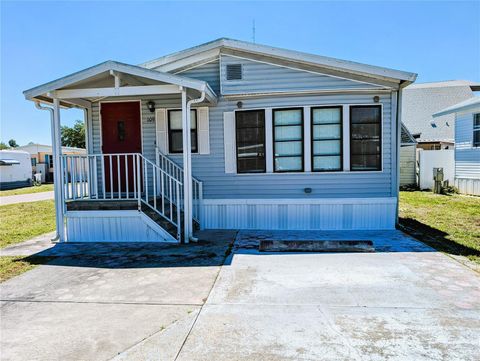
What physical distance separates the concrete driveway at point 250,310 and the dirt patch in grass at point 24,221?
2.95m

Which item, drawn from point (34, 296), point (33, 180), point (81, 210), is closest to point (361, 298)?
point (34, 296)

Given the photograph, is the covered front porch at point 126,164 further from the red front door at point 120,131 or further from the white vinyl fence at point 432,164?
the white vinyl fence at point 432,164

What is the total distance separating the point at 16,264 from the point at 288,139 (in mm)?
5409

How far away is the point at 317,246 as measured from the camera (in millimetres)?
5621

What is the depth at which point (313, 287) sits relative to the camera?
152 inches

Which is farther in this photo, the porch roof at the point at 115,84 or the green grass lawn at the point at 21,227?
the porch roof at the point at 115,84

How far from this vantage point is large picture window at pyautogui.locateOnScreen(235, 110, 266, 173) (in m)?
7.13

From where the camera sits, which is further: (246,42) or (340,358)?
(246,42)

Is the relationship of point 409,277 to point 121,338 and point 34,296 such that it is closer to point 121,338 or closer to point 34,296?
point 121,338

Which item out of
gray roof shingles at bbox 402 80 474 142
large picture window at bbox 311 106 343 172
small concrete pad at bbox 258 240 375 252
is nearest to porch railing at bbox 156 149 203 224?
small concrete pad at bbox 258 240 375 252

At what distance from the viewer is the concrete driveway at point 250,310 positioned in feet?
8.41

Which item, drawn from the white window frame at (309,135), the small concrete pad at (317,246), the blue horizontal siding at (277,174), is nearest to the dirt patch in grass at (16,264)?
the blue horizontal siding at (277,174)

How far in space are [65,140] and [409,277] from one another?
5614 centimetres

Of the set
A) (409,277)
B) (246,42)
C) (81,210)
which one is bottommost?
(409,277)
